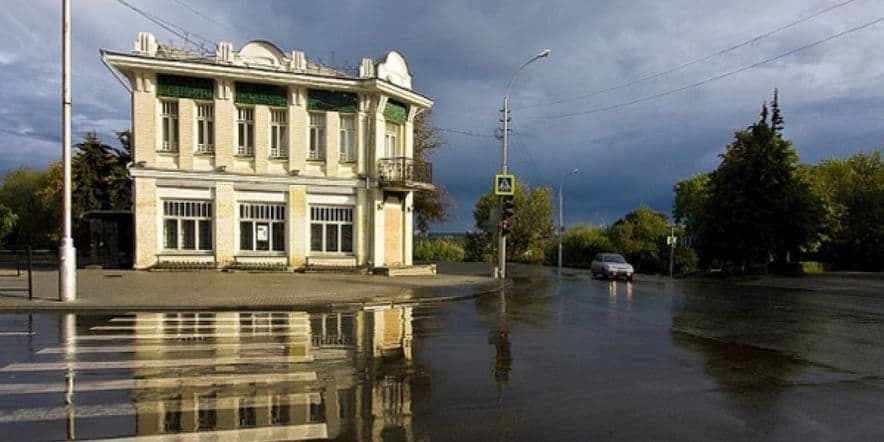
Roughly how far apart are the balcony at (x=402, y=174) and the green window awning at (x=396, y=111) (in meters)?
2.25

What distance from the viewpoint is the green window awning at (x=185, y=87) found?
25.3 meters

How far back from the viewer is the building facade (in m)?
25.3

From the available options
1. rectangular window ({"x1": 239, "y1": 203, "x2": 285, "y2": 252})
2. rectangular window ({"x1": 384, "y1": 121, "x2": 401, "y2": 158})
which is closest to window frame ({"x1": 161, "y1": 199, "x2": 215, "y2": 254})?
rectangular window ({"x1": 239, "y1": 203, "x2": 285, "y2": 252})

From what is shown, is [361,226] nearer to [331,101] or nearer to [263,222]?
[263,222]

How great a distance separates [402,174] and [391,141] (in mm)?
2274

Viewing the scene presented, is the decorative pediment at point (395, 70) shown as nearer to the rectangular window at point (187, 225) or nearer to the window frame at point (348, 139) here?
the window frame at point (348, 139)

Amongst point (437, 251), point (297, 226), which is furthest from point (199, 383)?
point (437, 251)

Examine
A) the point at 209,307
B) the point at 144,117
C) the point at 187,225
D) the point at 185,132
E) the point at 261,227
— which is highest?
the point at 144,117

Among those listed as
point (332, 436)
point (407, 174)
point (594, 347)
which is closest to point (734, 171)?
point (407, 174)

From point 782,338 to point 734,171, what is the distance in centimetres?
3018

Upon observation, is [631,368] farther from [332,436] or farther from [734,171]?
[734,171]

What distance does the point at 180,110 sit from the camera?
25.6m

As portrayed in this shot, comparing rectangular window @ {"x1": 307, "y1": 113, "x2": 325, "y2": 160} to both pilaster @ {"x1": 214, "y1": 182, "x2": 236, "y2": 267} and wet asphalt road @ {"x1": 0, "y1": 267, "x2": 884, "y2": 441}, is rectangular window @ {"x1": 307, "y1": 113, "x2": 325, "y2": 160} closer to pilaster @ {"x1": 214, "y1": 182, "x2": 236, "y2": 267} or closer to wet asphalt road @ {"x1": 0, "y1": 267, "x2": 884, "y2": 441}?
pilaster @ {"x1": 214, "y1": 182, "x2": 236, "y2": 267}

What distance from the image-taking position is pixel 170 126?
25.8 meters
